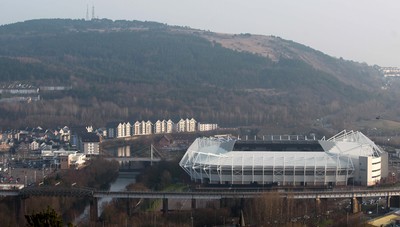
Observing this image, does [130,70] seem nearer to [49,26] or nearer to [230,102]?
[230,102]

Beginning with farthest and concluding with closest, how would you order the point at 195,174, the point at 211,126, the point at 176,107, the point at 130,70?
the point at 130,70
the point at 176,107
the point at 211,126
the point at 195,174

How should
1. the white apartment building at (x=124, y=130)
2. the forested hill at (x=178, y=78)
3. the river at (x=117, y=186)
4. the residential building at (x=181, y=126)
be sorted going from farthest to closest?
the forested hill at (x=178, y=78), the residential building at (x=181, y=126), the white apartment building at (x=124, y=130), the river at (x=117, y=186)

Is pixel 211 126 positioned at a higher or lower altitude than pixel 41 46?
A: lower

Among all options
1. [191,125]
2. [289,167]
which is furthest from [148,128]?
[289,167]

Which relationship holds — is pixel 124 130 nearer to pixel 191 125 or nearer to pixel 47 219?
pixel 191 125

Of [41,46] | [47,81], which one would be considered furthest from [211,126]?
[41,46]

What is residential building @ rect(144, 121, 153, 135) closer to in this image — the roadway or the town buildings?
the town buildings

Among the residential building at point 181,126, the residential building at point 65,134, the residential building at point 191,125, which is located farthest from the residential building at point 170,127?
the residential building at point 65,134

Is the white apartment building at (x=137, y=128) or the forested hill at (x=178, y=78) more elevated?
the forested hill at (x=178, y=78)

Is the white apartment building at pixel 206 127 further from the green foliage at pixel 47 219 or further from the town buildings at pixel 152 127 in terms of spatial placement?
the green foliage at pixel 47 219
